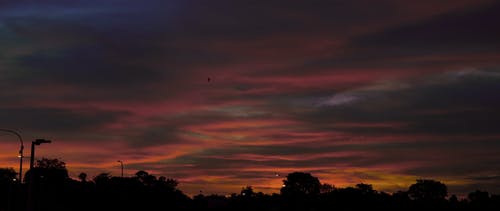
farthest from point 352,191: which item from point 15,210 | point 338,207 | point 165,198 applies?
point 15,210

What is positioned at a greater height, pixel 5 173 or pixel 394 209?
pixel 5 173

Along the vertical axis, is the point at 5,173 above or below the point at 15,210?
above

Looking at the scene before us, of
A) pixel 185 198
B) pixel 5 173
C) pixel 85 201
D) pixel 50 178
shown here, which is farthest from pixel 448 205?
pixel 5 173

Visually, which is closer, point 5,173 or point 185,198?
point 185,198

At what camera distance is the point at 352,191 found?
14738 centimetres

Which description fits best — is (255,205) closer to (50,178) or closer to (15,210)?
(50,178)

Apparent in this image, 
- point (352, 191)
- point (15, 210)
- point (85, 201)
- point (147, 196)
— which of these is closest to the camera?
point (15, 210)

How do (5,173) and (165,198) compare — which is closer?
(165,198)

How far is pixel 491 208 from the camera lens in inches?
5453

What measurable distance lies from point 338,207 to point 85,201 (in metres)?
48.8

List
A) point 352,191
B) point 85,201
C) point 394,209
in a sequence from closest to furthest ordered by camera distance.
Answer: point 85,201 → point 394,209 → point 352,191

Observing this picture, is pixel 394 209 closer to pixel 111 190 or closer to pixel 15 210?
pixel 111 190

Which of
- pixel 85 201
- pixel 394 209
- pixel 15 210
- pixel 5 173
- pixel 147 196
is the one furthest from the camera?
pixel 5 173

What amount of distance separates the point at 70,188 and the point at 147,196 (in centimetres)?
1385
